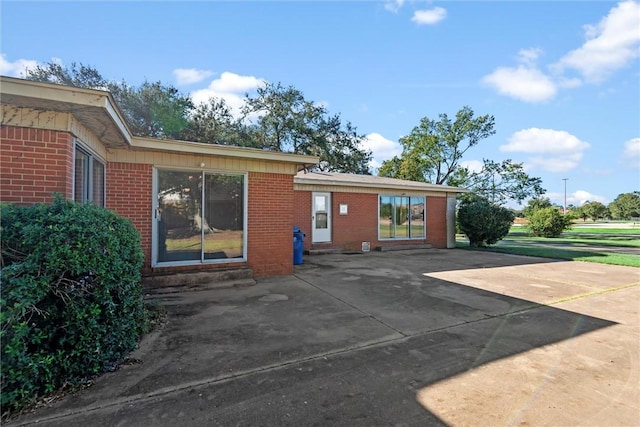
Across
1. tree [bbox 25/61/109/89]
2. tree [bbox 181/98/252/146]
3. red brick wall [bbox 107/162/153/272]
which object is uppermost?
tree [bbox 25/61/109/89]

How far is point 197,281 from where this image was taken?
5.96 m

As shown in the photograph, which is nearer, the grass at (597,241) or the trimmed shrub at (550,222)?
the grass at (597,241)

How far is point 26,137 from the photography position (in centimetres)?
341

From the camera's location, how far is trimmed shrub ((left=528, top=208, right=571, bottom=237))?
22.7 metres

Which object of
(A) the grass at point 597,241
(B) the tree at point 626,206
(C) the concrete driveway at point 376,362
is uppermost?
(B) the tree at point 626,206

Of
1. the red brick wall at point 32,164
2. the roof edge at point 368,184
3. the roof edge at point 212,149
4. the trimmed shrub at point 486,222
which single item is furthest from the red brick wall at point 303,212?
the trimmed shrub at point 486,222

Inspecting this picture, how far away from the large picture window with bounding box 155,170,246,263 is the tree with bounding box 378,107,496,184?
27.6 metres

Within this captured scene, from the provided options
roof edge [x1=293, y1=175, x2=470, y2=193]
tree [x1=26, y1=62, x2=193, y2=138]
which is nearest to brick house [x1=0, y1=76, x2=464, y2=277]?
roof edge [x1=293, y1=175, x2=470, y2=193]

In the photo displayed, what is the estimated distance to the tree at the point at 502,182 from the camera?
27.9 m

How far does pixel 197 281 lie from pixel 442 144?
105 feet

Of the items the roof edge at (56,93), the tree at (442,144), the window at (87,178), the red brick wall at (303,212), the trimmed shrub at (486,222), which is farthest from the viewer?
the tree at (442,144)

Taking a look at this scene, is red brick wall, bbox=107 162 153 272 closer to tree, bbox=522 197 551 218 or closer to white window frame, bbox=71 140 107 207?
white window frame, bbox=71 140 107 207

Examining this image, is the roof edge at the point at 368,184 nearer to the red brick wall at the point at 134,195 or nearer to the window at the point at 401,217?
the window at the point at 401,217

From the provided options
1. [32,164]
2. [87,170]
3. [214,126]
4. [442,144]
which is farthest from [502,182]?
[32,164]
